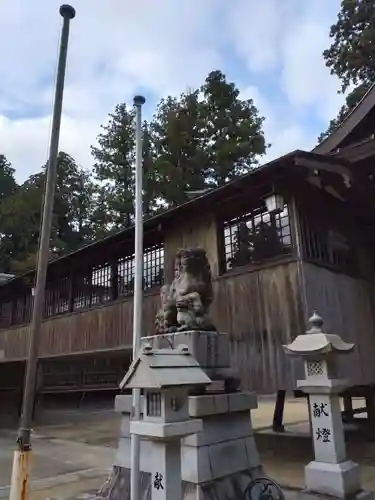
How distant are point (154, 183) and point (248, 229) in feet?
55.7

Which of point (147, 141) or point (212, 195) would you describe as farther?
point (147, 141)

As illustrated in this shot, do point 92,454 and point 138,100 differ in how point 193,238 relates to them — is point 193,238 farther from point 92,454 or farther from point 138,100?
point 92,454

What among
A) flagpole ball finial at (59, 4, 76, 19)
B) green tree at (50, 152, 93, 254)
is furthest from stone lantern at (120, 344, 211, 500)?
green tree at (50, 152, 93, 254)

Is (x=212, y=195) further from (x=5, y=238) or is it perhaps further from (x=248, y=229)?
(x=5, y=238)

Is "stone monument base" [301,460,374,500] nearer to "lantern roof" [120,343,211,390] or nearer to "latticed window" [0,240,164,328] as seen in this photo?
"lantern roof" [120,343,211,390]

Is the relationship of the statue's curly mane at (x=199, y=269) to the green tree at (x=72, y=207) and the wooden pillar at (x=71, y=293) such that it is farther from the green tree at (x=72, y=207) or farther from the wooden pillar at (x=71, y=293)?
the green tree at (x=72, y=207)

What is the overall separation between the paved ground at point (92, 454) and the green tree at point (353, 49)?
14357 millimetres

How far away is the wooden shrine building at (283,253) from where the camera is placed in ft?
25.3

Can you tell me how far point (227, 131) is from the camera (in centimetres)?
2591

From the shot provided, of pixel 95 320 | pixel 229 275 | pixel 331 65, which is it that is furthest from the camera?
pixel 331 65

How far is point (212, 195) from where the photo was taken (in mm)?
9008

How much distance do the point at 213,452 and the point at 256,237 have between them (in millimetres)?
4749

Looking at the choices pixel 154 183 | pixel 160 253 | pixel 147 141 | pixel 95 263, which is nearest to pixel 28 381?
pixel 160 253

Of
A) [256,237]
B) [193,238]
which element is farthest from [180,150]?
[256,237]
